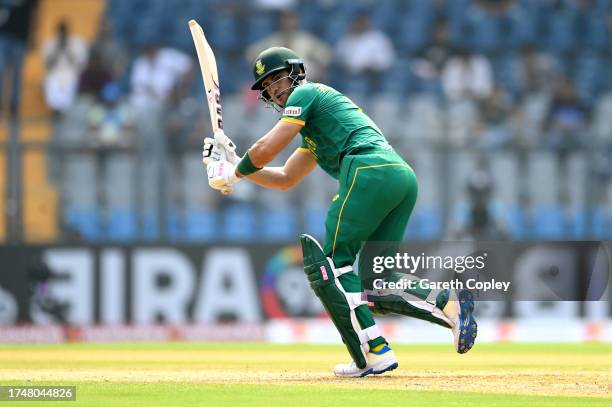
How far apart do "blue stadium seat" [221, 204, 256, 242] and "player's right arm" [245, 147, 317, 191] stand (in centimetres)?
513

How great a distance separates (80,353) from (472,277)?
4.14 m

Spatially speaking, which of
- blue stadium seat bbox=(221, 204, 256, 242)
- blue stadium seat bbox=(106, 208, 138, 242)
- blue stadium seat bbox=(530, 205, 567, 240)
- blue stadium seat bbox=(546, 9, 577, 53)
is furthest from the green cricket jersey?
blue stadium seat bbox=(546, 9, 577, 53)

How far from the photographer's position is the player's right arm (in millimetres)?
7152

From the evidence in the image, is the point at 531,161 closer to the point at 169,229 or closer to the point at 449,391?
the point at 169,229

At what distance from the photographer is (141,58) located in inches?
575

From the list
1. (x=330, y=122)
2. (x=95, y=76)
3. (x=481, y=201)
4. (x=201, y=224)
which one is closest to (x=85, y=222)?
(x=201, y=224)

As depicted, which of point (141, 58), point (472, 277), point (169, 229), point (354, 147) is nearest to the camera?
point (354, 147)

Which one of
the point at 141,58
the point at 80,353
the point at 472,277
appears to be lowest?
the point at 80,353

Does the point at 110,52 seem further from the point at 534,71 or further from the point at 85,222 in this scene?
the point at 534,71

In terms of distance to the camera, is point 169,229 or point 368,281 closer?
point 368,281

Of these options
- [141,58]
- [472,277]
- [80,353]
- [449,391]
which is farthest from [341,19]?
[449,391]

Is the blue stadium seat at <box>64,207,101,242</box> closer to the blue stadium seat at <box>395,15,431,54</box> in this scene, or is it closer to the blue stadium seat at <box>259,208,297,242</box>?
the blue stadium seat at <box>259,208,297,242</box>

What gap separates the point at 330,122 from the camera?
655 cm

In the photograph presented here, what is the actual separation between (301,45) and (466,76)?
7.11ft
